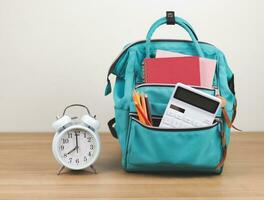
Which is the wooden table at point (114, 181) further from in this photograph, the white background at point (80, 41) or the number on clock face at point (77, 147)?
the white background at point (80, 41)

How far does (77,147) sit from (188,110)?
0.23 metres

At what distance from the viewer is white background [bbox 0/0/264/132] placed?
1414 millimetres

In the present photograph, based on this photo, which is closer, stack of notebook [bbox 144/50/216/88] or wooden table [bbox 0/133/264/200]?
wooden table [bbox 0/133/264/200]

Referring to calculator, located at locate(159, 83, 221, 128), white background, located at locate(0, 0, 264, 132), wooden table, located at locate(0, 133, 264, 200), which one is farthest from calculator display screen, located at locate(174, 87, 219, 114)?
white background, located at locate(0, 0, 264, 132)

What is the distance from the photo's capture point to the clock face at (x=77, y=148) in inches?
40.2

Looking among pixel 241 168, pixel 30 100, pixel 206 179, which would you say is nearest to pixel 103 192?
pixel 206 179

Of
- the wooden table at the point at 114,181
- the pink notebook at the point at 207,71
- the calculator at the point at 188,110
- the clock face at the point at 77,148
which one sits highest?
the pink notebook at the point at 207,71

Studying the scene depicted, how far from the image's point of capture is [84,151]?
40.6 inches

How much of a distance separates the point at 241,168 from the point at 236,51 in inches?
18.5

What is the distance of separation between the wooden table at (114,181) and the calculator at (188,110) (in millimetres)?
108

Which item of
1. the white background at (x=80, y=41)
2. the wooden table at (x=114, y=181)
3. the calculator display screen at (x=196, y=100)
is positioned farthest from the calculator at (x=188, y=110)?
the white background at (x=80, y=41)

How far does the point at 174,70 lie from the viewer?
3.44 ft

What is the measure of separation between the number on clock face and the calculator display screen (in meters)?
0.20

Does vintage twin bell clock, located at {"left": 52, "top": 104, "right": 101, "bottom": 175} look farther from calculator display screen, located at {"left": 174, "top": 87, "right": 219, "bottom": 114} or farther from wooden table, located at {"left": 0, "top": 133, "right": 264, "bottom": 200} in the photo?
calculator display screen, located at {"left": 174, "top": 87, "right": 219, "bottom": 114}
